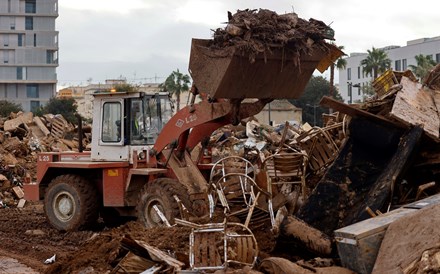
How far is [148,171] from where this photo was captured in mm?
13734

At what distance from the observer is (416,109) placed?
999cm

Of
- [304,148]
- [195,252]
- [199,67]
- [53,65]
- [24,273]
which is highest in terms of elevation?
[53,65]

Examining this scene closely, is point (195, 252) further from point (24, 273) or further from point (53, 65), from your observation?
point (53, 65)

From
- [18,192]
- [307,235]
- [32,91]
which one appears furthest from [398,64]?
[307,235]

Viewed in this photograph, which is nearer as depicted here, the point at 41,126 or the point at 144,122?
the point at 144,122

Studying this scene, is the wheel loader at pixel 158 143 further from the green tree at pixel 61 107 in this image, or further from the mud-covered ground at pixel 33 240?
the green tree at pixel 61 107

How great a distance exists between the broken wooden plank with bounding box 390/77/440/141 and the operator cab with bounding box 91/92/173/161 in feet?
18.5

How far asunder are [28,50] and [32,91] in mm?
4964

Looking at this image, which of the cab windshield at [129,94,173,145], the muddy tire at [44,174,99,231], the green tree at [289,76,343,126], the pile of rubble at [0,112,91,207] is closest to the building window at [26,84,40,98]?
the green tree at [289,76,343,126]

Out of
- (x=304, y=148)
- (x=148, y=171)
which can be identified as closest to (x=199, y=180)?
(x=148, y=171)

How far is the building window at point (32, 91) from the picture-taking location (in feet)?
318

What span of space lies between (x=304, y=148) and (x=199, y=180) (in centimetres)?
228

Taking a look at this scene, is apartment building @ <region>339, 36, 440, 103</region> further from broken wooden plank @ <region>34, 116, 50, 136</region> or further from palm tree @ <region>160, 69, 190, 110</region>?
broken wooden plank @ <region>34, 116, 50, 136</region>

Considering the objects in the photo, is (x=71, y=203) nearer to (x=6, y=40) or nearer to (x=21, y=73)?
(x=21, y=73)
